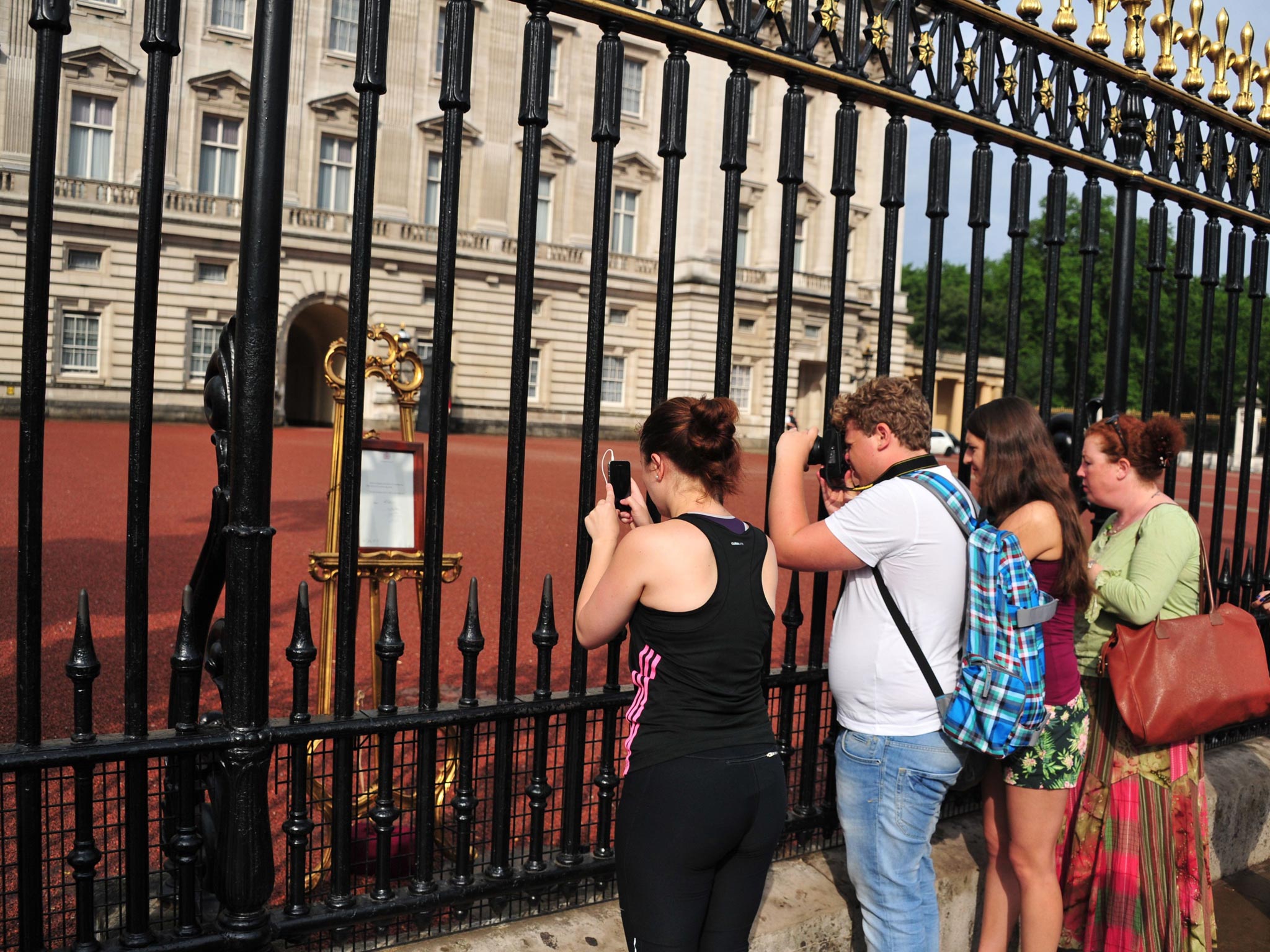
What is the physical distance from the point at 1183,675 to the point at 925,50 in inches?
79.0

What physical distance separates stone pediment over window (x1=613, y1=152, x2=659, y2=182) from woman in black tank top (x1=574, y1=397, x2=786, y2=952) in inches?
1073

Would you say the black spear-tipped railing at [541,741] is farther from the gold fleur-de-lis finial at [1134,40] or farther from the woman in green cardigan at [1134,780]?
the gold fleur-de-lis finial at [1134,40]

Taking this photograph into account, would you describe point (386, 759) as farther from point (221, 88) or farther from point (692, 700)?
point (221, 88)

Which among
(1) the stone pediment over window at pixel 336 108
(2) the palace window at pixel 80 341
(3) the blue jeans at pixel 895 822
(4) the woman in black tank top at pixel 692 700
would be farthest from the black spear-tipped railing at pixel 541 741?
(1) the stone pediment over window at pixel 336 108

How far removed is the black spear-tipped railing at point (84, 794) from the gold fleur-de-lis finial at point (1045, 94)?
319cm

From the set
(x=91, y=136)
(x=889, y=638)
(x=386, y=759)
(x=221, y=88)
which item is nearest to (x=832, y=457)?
(x=889, y=638)

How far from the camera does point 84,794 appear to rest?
6.90 feet

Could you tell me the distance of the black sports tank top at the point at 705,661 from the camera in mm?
2184

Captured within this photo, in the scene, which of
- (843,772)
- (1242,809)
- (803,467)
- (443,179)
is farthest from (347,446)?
(1242,809)

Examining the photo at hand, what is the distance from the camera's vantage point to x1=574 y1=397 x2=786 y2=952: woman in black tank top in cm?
216

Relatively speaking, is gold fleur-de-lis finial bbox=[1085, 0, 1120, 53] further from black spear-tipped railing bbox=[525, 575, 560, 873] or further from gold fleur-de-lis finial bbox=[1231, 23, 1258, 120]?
black spear-tipped railing bbox=[525, 575, 560, 873]

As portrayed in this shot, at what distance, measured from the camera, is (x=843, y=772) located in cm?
268

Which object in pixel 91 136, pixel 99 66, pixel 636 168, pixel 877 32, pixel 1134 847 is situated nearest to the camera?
pixel 877 32

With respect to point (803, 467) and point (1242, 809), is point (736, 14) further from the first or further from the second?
point (1242, 809)
